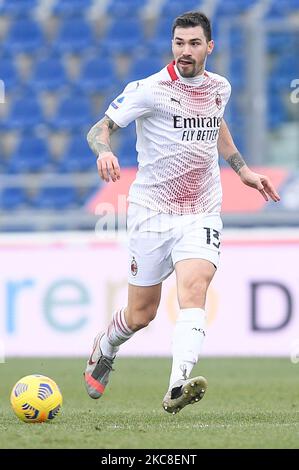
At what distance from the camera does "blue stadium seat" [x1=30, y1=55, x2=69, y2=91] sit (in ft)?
56.6

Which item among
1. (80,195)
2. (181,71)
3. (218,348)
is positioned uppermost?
(181,71)

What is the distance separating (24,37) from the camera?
1750 cm

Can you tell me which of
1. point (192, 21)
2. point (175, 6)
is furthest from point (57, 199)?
point (192, 21)

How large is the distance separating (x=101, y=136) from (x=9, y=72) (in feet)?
36.0

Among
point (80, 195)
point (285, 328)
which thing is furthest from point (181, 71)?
point (80, 195)

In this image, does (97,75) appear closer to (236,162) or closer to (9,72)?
(9,72)

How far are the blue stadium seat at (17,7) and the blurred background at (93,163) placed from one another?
0.07 ft

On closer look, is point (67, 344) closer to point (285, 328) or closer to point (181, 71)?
point (285, 328)

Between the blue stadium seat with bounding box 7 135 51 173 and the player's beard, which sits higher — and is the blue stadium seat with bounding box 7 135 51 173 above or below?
below

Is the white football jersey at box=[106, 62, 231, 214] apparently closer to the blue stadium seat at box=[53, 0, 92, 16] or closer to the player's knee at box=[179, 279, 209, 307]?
the player's knee at box=[179, 279, 209, 307]

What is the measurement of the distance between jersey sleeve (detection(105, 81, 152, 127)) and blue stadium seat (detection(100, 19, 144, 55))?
35.0ft

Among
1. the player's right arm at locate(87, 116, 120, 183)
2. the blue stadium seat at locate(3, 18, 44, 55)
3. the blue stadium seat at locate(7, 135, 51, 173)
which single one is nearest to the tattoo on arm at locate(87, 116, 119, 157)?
the player's right arm at locate(87, 116, 120, 183)
